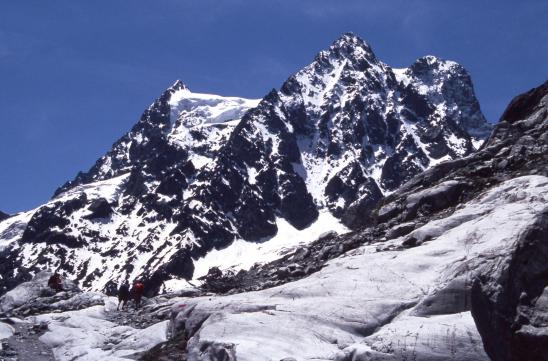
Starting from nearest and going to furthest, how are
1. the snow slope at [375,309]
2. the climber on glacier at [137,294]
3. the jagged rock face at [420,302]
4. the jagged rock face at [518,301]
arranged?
the jagged rock face at [518,301] → the jagged rock face at [420,302] → the snow slope at [375,309] → the climber on glacier at [137,294]

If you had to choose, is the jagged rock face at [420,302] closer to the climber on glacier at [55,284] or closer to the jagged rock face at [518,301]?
the jagged rock face at [518,301]

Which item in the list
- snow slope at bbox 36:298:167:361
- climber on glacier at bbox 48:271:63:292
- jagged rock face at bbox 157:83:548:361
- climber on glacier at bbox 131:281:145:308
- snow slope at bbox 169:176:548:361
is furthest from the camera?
climber on glacier at bbox 48:271:63:292

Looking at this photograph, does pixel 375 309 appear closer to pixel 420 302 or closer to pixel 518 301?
pixel 420 302

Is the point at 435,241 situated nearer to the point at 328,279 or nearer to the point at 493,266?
the point at 328,279

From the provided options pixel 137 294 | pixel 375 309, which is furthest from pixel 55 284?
pixel 375 309

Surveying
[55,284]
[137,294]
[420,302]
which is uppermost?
[55,284]

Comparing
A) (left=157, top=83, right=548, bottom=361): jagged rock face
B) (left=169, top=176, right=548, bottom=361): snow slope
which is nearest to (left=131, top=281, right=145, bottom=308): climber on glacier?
(left=157, top=83, right=548, bottom=361): jagged rock face

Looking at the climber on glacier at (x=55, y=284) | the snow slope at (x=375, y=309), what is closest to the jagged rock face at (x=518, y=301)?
the snow slope at (x=375, y=309)

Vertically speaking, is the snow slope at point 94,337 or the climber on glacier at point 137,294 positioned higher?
the climber on glacier at point 137,294

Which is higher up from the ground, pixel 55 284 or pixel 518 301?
pixel 55 284

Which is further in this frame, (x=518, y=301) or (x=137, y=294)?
(x=137, y=294)

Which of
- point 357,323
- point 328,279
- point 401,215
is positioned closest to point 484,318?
point 357,323

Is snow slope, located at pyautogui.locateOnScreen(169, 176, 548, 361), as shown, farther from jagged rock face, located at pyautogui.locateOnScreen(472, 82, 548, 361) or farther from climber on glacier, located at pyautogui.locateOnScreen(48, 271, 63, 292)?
climber on glacier, located at pyautogui.locateOnScreen(48, 271, 63, 292)

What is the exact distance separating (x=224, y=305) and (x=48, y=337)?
40.0 feet
